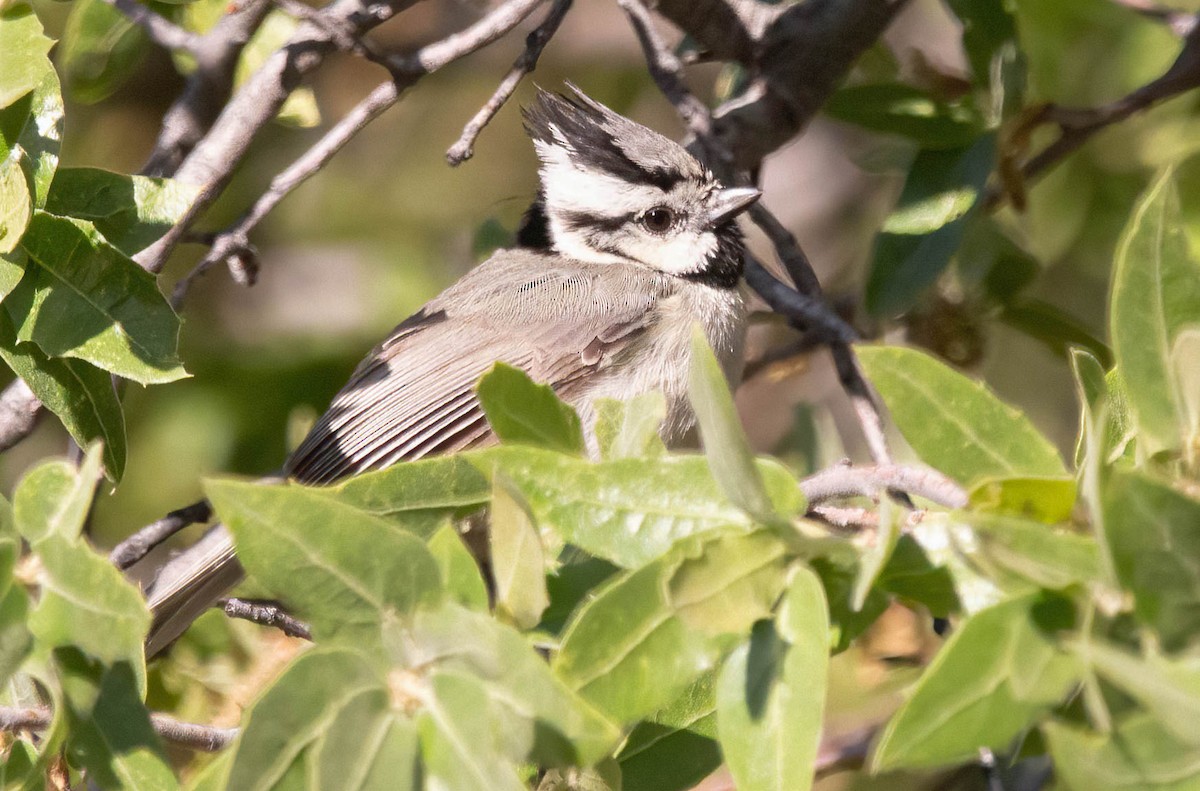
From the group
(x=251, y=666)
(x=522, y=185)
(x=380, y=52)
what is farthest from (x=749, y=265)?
(x=522, y=185)

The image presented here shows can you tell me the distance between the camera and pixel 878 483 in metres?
1.57

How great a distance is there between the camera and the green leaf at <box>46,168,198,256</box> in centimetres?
216

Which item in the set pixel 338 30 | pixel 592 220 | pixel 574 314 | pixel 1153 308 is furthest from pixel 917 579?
pixel 592 220

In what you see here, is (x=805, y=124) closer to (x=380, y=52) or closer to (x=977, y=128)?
(x=977, y=128)

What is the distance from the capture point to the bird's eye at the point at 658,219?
3.53m

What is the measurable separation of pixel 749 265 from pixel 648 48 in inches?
22.2

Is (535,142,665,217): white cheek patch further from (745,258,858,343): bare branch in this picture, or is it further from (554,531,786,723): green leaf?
(554,531,786,723): green leaf

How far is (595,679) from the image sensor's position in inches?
53.9

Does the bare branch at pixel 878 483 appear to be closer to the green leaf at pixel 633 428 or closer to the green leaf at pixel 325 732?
the green leaf at pixel 633 428

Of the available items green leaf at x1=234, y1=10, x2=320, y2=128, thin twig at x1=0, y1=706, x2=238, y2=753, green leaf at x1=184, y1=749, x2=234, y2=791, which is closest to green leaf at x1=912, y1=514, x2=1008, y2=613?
green leaf at x1=184, y1=749, x2=234, y2=791

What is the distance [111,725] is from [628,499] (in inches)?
25.7

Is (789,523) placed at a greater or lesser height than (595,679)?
greater

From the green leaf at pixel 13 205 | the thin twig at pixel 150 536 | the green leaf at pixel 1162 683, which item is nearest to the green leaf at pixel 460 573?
the green leaf at pixel 1162 683

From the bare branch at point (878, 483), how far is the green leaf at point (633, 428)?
0.63 feet
